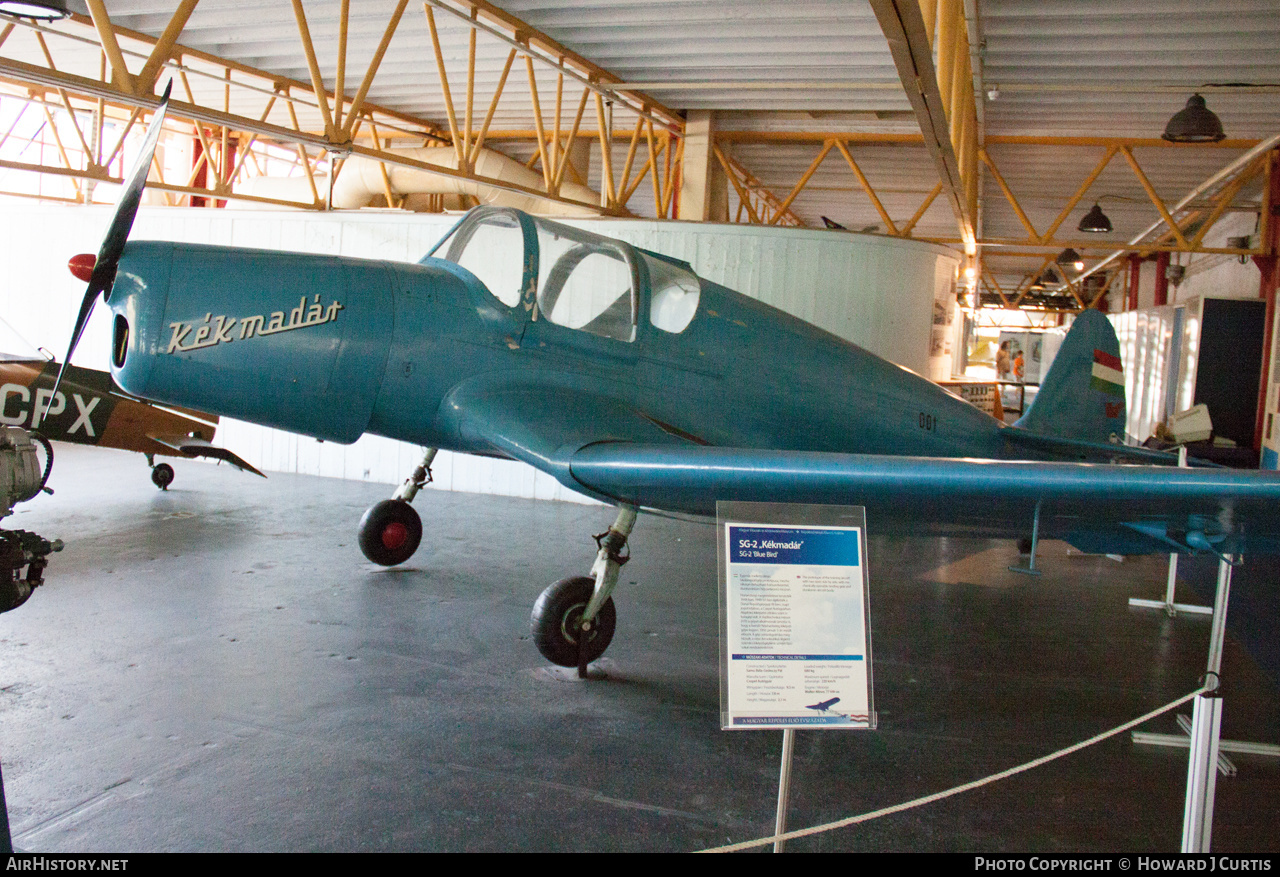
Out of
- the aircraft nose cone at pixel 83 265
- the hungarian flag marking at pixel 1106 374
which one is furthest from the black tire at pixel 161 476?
the hungarian flag marking at pixel 1106 374

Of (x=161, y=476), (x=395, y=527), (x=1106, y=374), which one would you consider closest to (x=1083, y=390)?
(x=1106, y=374)

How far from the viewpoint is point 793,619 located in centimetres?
222

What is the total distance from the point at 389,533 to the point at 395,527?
0.06 m

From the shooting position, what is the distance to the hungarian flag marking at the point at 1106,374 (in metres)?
6.20

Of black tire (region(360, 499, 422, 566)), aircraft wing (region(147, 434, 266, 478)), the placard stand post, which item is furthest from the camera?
aircraft wing (region(147, 434, 266, 478))

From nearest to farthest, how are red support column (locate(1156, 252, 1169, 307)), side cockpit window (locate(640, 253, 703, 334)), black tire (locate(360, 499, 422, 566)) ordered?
side cockpit window (locate(640, 253, 703, 334)) → black tire (locate(360, 499, 422, 566)) → red support column (locate(1156, 252, 1169, 307))

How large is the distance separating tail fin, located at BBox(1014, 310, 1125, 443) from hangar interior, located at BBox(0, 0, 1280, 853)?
45.7 inches

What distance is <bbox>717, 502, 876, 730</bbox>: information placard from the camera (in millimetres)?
2188

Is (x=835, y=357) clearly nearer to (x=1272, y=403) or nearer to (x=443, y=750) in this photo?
(x=443, y=750)

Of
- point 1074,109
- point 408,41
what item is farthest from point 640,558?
point 1074,109

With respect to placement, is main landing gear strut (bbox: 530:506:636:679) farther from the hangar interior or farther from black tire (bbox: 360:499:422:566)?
black tire (bbox: 360:499:422:566)

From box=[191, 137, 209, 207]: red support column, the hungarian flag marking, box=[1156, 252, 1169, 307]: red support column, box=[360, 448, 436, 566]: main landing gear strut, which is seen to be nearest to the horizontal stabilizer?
the hungarian flag marking

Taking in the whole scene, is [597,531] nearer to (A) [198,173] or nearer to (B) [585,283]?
(B) [585,283]

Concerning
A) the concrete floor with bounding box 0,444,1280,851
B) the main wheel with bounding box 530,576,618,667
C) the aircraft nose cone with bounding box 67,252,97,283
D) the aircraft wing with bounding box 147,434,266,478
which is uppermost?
the aircraft nose cone with bounding box 67,252,97,283
